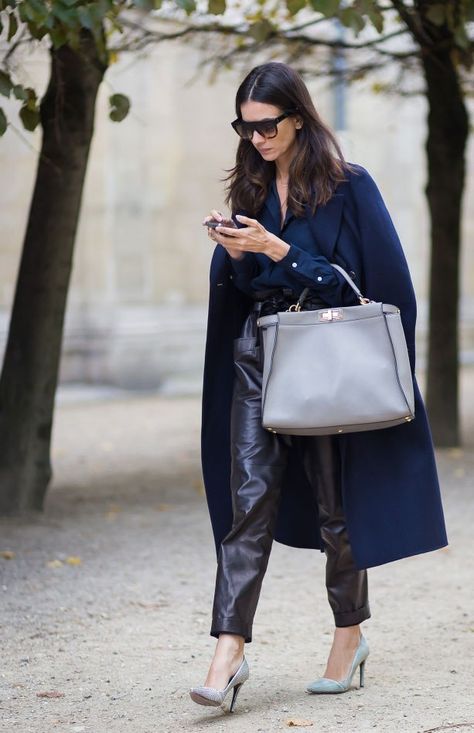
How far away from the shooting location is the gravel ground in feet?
12.6

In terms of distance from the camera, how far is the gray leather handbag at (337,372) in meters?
3.56

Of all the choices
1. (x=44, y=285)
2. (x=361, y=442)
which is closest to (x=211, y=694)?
(x=361, y=442)

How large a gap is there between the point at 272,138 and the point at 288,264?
16.3 inches

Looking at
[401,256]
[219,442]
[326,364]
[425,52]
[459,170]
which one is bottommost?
[219,442]

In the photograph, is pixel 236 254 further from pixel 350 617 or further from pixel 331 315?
pixel 350 617

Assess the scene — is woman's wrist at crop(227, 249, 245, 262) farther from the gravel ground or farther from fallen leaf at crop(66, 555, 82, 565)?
fallen leaf at crop(66, 555, 82, 565)

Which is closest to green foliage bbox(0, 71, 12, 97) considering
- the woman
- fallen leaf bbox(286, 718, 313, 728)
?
the woman

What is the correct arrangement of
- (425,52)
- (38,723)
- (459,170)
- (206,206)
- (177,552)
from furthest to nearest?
(206,206) < (459,170) < (425,52) < (177,552) < (38,723)

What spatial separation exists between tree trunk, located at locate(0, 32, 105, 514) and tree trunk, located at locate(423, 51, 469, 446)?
3.62 meters

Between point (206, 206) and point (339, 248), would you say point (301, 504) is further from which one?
point (206, 206)

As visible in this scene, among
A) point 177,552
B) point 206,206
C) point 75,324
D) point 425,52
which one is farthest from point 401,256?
point 206,206

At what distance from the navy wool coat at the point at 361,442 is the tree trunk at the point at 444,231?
6347 mm

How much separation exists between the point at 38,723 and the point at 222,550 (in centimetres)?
79

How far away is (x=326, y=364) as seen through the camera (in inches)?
141
